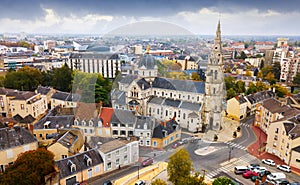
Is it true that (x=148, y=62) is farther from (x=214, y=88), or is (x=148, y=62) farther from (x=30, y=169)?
(x=30, y=169)

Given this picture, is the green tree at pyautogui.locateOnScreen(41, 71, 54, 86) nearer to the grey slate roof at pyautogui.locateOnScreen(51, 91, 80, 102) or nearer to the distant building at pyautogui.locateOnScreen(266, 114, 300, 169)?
the grey slate roof at pyautogui.locateOnScreen(51, 91, 80, 102)

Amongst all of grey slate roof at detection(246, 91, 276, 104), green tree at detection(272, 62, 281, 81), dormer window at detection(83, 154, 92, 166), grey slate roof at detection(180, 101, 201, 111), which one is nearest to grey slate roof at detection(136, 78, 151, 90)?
grey slate roof at detection(180, 101, 201, 111)

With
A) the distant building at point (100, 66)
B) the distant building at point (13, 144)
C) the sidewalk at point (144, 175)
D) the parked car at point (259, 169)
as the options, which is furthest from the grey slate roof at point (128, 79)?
the parked car at point (259, 169)

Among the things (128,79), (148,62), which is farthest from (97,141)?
(148,62)

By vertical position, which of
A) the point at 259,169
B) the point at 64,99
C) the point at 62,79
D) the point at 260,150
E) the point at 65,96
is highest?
the point at 62,79

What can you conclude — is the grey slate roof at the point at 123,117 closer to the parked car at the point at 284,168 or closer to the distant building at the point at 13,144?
the distant building at the point at 13,144

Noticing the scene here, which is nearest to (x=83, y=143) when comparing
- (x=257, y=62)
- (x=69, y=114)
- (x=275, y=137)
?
(x=69, y=114)

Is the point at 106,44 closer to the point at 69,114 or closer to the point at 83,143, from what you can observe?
the point at 83,143
